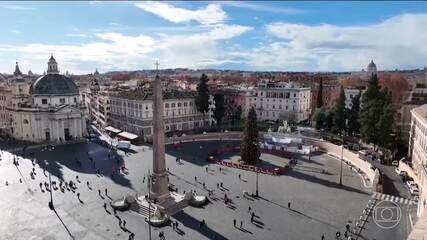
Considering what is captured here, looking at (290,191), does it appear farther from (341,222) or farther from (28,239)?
(28,239)

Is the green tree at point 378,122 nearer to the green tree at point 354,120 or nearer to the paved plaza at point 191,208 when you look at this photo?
the green tree at point 354,120

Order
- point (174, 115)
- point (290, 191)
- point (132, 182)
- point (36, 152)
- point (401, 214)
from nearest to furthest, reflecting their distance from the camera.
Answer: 1. point (401, 214)
2. point (290, 191)
3. point (132, 182)
4. point (36, 152)
5. point (174, 115)

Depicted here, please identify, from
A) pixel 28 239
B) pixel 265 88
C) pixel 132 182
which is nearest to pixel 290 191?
pixel 132 182

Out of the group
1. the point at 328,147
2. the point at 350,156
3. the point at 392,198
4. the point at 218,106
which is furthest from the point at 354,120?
the point at 392,198

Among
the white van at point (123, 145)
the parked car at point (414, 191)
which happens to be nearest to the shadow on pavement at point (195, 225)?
the parked car at point (414, 191)

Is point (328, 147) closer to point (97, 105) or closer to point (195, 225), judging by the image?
point (195, 225)

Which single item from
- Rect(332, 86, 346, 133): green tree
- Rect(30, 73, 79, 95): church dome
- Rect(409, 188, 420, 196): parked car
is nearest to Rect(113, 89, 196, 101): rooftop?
Rect(30, 73, 79, 95): church dome
